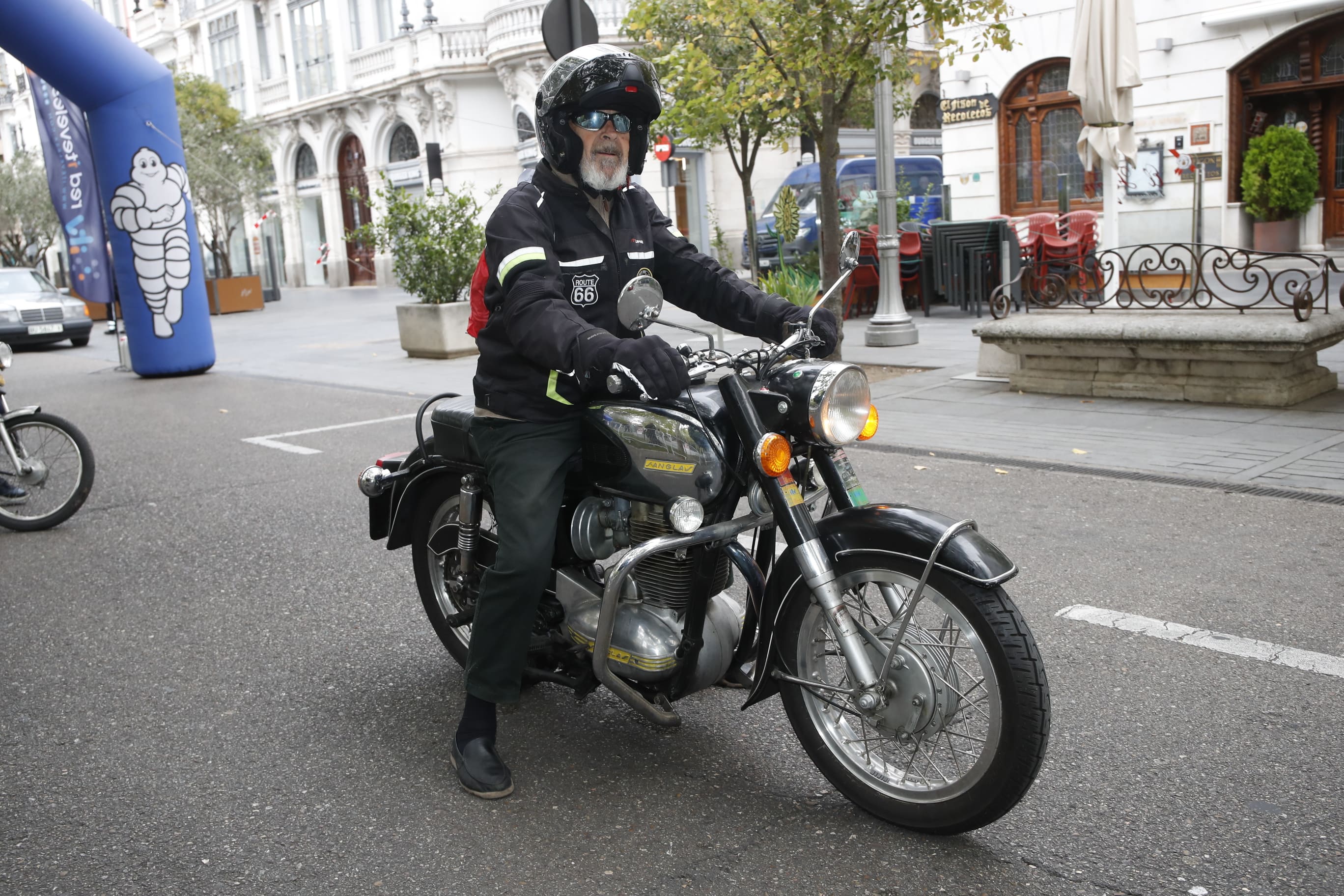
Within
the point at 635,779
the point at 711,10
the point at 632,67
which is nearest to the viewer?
the point at 632,67

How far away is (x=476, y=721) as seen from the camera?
3293 millimetres

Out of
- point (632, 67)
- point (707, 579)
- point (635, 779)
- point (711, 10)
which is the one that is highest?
point (711, 10)

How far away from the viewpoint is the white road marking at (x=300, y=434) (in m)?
8.62

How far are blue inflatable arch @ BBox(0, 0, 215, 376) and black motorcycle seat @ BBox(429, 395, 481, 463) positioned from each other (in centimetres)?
1058

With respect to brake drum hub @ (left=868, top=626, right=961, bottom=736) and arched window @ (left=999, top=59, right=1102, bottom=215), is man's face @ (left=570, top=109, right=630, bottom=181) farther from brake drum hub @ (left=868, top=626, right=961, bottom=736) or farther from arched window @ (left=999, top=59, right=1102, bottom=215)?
arched window @ (left=999, top=59, right=1102, bottom=215)

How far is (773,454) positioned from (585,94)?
3.28 feet

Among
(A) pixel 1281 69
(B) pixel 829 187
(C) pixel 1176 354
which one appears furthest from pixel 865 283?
(C) pixel 1176 354

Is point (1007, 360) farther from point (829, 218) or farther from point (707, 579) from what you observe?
point (707, 579)

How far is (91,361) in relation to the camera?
17453 mm

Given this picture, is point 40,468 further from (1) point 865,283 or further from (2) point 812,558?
(1) point 865,283

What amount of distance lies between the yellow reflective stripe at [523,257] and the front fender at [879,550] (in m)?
0.92

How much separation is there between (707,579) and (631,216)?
3.26 ft

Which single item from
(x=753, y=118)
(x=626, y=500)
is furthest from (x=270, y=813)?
(x=753, y=118)

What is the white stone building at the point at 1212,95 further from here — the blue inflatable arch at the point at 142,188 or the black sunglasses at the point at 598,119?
the black sunglasses at the point at 598,119
